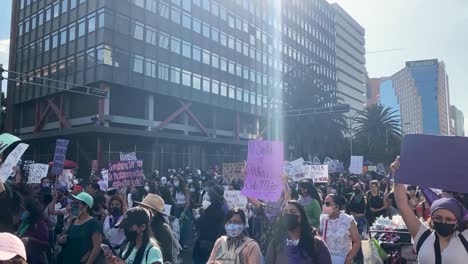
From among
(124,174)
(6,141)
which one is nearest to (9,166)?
(6,141)

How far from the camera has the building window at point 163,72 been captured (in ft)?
120

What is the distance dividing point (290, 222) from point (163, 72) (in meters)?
34.5

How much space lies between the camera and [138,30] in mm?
35125

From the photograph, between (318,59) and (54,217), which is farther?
(318,59)

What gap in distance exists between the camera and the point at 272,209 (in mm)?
5801

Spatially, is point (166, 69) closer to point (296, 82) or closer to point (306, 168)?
point (296, 82)

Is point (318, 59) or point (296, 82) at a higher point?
point (318, 59)

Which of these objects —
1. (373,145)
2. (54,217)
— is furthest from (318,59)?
(54,217)

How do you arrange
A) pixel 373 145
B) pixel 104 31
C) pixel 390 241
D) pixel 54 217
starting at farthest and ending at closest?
pixel 373 145 < pixel 104 31 < pixel 54 217 < pixel 390 241

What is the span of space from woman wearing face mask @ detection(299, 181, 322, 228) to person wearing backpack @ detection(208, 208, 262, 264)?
208 cm

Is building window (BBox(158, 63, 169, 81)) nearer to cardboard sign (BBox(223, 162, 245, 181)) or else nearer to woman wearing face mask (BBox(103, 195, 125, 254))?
cardboard sign (BBox(223, 162, 245, 181))

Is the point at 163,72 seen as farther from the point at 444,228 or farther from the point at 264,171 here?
the point at 444,228

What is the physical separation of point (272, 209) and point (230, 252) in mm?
2080

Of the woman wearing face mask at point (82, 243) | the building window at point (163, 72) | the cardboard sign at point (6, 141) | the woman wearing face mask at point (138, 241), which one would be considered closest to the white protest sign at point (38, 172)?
the cardboard sign at point (6, 141)
